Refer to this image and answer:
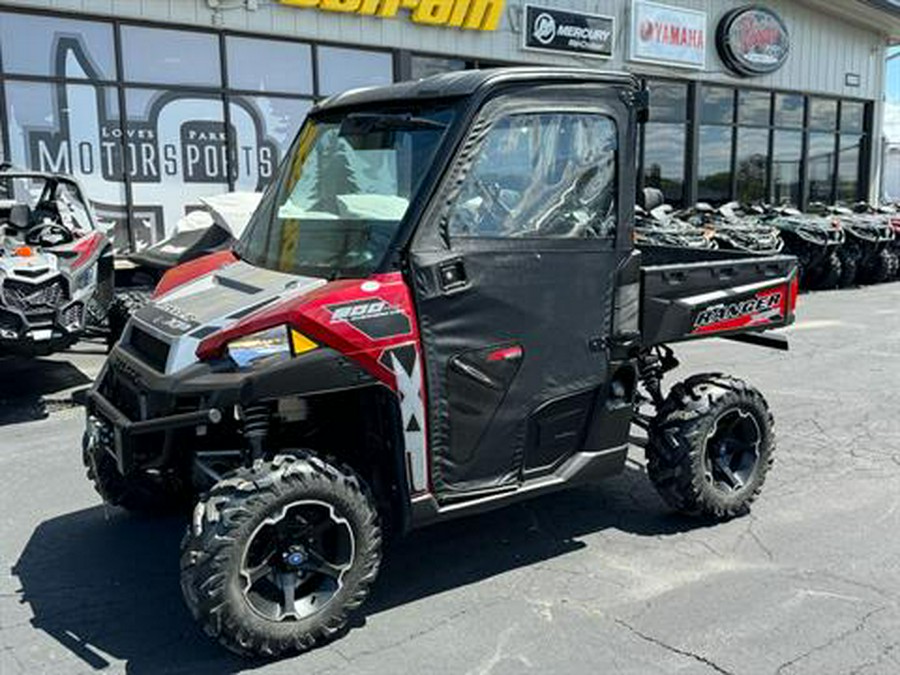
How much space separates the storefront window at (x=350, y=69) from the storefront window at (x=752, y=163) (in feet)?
33.2

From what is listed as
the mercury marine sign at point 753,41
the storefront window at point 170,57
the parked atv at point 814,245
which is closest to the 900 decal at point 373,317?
the storefront window at point 170,57

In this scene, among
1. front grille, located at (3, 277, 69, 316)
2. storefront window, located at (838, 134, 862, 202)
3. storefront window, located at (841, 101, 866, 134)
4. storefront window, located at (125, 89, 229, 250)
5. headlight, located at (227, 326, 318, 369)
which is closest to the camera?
headlight, located at (227, 326, 318, 369)

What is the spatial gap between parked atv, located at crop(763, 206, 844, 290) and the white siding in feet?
15.0

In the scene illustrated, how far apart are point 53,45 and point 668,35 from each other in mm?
11991

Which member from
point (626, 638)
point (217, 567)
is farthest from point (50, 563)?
point (626, 638)

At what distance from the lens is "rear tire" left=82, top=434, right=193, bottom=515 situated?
438 cm

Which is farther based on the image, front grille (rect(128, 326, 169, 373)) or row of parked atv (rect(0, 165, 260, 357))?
row of parked atv (rect(0, 165, 260, 357))

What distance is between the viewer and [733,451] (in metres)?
4.88

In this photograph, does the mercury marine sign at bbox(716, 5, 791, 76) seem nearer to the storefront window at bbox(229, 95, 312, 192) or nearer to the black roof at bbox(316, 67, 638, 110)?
the storefront window at bbox(229, 95, 312, 192)

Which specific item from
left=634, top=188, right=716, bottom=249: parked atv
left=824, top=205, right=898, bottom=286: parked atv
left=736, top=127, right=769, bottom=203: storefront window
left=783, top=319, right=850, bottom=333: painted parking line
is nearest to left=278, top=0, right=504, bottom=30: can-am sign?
left=634, top=188, right=716, bottom=249: parked atv

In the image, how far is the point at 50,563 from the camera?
433 cm

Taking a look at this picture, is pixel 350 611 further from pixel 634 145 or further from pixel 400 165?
pixel 634 145

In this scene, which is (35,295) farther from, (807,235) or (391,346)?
(807,235)

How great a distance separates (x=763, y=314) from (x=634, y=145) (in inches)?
56.5
